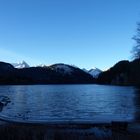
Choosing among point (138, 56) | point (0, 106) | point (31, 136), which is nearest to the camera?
point (31, 136)

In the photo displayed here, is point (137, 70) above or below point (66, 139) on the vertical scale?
above

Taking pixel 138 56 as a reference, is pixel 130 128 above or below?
below

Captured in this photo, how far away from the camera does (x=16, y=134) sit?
1102 centimetres

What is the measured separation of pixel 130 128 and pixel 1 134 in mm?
12591

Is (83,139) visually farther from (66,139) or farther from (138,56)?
(138,56)

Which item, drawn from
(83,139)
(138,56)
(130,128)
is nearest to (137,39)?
(138,56)

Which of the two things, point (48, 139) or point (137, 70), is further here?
point (137, 70)

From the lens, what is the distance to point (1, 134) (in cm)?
1089

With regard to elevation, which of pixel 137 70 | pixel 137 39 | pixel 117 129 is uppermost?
pixel 137 39

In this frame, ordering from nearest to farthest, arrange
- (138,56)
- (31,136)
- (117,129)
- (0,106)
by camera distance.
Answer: (31,136) → (117,129) → (0,106) → (138,56)

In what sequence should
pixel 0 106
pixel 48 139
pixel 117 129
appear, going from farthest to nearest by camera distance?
pixel 0 106
pixel 117 129
pixel 48 139

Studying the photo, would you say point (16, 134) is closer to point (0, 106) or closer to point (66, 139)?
point (66, 139)

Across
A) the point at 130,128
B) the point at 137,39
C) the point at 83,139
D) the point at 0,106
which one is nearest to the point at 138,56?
the point at 137,39

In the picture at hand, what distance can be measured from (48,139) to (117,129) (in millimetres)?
12657
